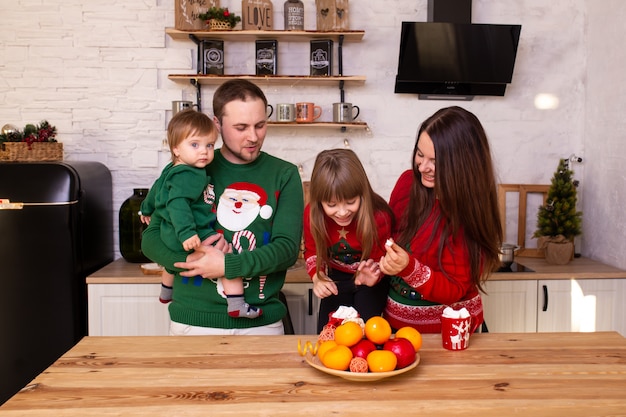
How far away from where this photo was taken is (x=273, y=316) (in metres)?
2.07

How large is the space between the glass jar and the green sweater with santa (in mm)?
1540

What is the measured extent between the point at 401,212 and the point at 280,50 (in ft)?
5.62

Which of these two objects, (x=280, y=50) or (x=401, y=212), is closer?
(x=401, y=212)

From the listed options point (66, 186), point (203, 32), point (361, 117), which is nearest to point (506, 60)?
point (361, 117)

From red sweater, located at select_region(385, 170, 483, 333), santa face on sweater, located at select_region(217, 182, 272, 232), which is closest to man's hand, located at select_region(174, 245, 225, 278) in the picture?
santa face on sweater, located at select_region(217, 182, 272, 232)

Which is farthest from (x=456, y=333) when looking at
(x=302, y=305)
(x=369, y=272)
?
(x=302, y=305)

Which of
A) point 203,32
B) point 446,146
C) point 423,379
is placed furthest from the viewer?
point 203,32

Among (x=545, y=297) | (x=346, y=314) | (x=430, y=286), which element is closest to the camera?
(x=346, y=314)

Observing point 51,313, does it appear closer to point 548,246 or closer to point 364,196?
point 364,196

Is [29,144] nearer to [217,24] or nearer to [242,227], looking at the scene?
[217,24]

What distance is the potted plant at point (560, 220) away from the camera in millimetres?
3363

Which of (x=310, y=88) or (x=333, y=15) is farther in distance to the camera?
(x=310, y=88)

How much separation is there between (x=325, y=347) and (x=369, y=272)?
54cm

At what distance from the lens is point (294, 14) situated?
3398mm
